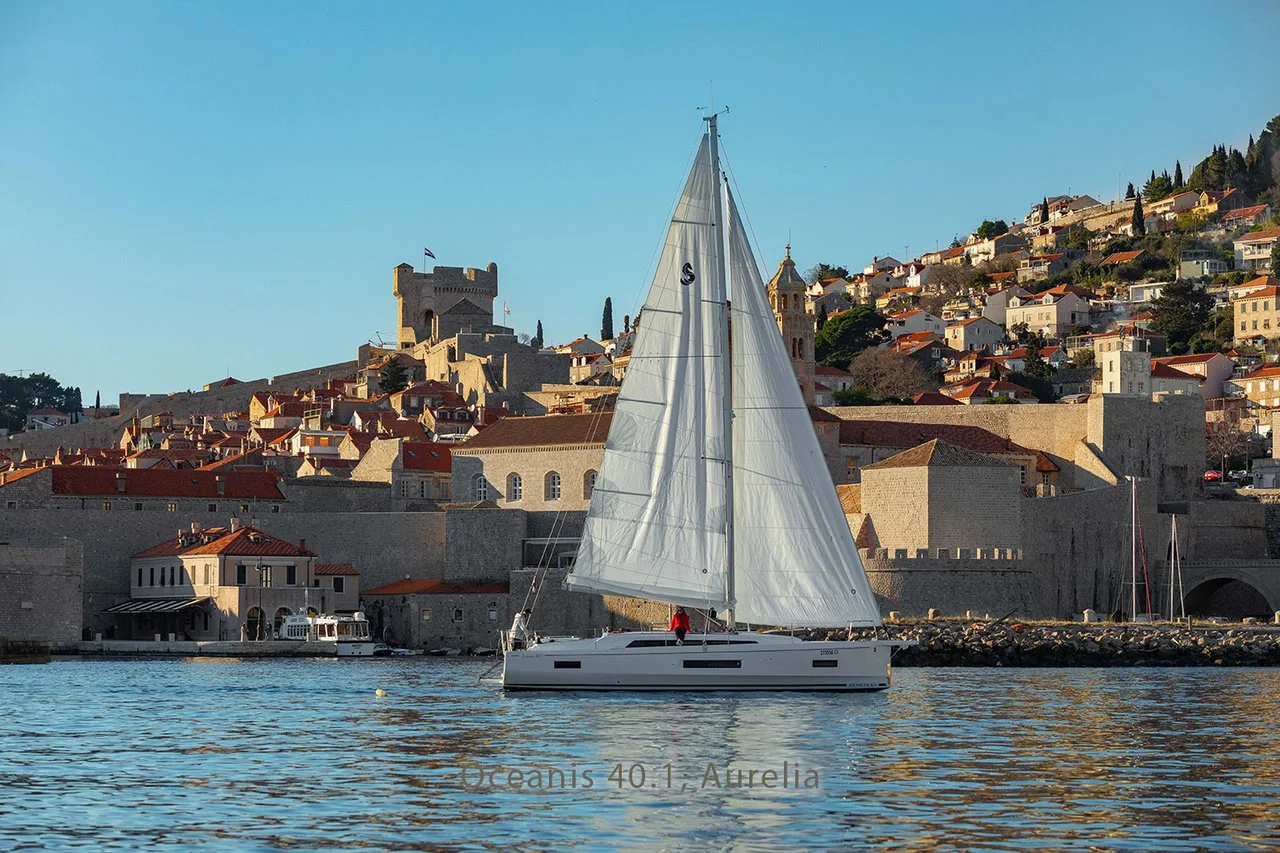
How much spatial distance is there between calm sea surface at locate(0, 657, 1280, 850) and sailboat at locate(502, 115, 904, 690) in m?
1.75

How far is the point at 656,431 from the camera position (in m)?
29.6

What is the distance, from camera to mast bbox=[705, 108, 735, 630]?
97.1 feet

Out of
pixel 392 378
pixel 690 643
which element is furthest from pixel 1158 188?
pixel 690 643

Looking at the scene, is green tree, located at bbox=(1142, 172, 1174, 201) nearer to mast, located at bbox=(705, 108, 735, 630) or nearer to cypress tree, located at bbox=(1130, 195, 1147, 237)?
cypress tree, located at bbox=(1130, 195, 1147, 237)

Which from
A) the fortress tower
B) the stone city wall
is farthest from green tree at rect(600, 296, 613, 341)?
the stone city wall

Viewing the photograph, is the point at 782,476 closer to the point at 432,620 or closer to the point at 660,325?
the point at 660,325

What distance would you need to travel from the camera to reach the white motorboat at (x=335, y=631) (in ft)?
176

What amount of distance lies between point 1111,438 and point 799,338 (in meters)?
15.2

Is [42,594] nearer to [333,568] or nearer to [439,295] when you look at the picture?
[333,568]

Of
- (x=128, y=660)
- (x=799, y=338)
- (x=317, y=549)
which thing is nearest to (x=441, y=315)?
(x=799, y=338)

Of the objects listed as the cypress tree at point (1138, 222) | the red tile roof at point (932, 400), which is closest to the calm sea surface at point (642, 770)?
the red tile roof at point (932, 400)

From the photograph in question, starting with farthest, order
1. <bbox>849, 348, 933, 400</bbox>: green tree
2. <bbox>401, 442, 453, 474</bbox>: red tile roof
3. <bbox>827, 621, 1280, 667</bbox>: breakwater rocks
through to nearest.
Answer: <bbox>849, 348, 933, 400</bbox>: green tree
<bbox>401, 442, 453, 474</bbox>: red tile roof
<bbox>827, 621, 1280, 667</bbox>: breakwater rocks

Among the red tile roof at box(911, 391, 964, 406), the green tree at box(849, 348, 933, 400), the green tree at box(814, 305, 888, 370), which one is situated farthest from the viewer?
the green tree at box(814, 305, 888, 370)

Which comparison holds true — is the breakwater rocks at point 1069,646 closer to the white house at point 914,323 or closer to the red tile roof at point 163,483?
the red tile roof at point 163,483
